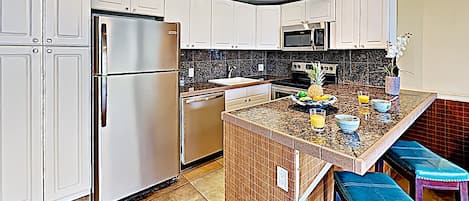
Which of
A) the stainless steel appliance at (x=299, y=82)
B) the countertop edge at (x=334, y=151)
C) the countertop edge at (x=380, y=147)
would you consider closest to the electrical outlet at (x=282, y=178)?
the countertop edge at (x=334, y=151)

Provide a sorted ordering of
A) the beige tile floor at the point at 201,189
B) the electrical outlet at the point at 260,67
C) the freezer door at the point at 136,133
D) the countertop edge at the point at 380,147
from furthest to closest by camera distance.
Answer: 1. the electrical outlet at the point at 260,67
2. the beige tile floor at the point at 201,189
3. the freezer door at the point at 136,133
4. the countertop edge at the point at 380,147

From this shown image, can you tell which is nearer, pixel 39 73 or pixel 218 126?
pixel 39 73

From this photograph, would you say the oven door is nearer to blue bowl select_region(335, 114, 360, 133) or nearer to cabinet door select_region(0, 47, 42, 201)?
blue bowl select_region(335, 114, 360, 133)

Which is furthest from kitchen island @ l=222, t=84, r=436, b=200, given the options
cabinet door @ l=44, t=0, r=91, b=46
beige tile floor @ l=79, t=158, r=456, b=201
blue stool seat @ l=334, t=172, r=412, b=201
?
cabinet door @ l=44, t=0, r=91, b=46

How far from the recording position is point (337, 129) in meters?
1.60

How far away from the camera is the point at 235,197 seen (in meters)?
2.00

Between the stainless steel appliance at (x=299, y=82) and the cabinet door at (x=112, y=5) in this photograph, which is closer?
the cabinet door at (x=112, y=5)

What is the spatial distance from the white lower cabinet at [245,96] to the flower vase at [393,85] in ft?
5.77

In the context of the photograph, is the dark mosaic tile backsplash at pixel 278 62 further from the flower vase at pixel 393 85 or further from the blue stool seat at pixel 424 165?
the blue stool seat at pixel 424 165

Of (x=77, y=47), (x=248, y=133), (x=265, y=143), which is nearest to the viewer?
(x=265, y=143)

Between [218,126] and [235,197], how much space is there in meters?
1.76

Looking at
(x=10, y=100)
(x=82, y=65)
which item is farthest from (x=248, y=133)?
(x=10, y=100)

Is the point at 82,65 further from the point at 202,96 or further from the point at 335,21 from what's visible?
the point at 335,21

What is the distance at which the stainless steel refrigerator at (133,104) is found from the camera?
2.39 m
